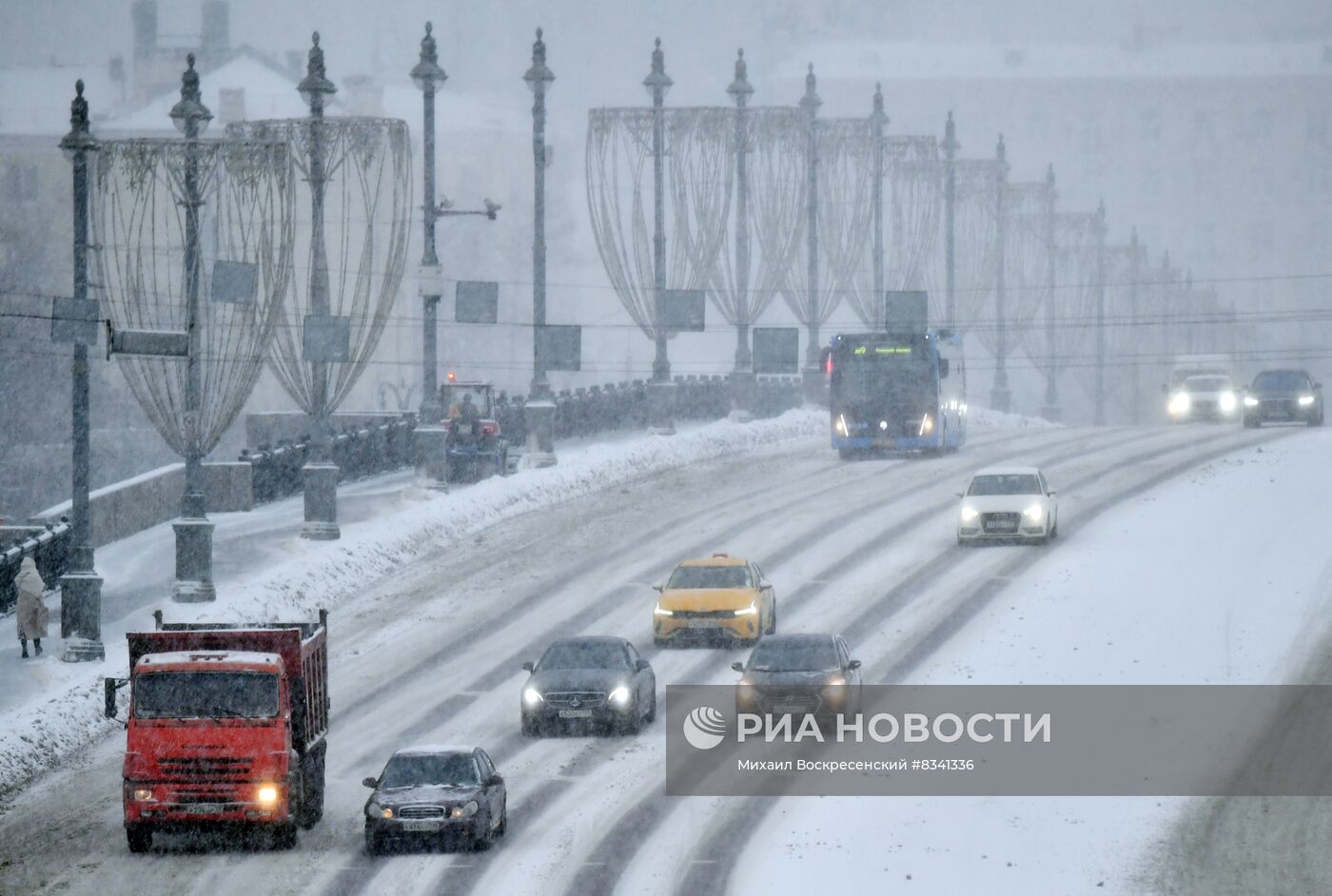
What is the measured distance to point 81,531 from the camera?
2856cm

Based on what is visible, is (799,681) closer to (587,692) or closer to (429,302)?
(587,692)

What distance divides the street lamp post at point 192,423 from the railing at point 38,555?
270cm

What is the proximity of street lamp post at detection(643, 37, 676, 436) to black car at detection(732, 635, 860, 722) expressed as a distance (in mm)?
24382

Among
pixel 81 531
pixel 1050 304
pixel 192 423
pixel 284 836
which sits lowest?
pixel 284 836

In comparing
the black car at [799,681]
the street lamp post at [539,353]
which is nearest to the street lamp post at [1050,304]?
the street lamp post at [539,353]

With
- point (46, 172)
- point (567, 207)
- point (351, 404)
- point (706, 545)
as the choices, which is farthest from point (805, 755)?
point (567, 207)

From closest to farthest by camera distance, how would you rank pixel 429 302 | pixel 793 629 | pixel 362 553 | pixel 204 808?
pixel 204 808 < pixel 793 629 < pixel 362 553 < pixel 429 302

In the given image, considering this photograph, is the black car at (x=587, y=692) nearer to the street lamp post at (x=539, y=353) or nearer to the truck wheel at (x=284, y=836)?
Result: the truck wheel at (x=284, y=836)

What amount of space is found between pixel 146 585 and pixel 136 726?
1451 centimetres

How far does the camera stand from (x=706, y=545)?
3750 centimetres

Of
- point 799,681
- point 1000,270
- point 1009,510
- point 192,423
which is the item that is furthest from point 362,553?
point 1000,270

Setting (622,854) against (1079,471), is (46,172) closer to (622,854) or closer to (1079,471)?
(1079,471)

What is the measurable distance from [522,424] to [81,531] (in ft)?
87.3

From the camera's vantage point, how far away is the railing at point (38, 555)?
33.4m
